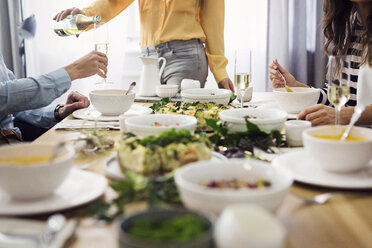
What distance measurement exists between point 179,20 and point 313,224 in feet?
7.40

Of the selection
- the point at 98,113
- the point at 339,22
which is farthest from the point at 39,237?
the point at 339,22

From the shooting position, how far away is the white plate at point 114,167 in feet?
3.09

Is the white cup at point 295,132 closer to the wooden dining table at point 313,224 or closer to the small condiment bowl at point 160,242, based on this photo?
the wooden dining table at point 313,224

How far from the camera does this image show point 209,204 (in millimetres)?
690

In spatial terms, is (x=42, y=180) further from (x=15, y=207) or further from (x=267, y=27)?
(x=267, y=27)

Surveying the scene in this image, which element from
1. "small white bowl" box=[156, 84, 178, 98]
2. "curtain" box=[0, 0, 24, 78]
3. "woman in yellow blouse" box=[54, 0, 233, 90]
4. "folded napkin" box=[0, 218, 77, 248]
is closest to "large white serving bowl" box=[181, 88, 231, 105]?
"small white bowl" box=[156, 84, 178, 98]

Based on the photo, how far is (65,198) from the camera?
81 cm

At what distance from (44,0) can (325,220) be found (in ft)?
12.0

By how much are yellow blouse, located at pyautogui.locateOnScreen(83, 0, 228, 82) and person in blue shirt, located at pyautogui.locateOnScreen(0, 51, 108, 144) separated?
0.86 metres

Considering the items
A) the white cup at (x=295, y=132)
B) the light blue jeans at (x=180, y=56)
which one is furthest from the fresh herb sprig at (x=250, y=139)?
the light blue jeans at (x=180, y=56)

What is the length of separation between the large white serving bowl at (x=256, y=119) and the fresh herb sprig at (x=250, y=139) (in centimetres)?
3

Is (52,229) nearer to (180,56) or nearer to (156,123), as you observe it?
(156,123)

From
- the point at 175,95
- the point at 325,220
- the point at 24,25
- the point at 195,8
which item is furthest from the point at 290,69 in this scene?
the point at 325,220

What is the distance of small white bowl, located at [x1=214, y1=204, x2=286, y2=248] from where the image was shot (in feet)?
1.78
